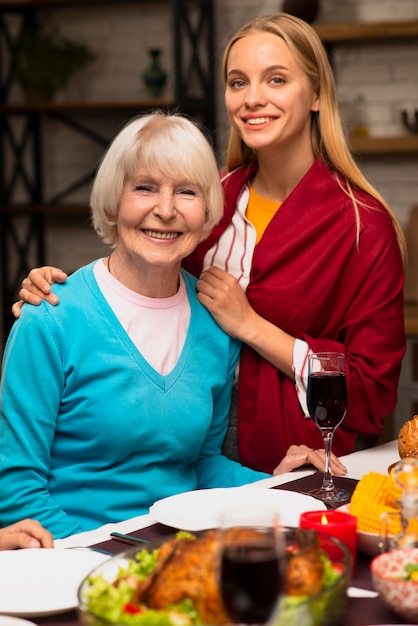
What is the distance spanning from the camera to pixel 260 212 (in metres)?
2.35

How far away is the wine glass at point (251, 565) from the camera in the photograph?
0.79 meters

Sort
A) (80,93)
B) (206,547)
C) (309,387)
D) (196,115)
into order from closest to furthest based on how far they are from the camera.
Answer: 1. (206,547)
2. (309,387)
3. (196,115)
4. (80,93)

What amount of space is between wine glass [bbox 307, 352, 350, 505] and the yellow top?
2.46ft

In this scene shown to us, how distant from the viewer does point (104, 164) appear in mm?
1861

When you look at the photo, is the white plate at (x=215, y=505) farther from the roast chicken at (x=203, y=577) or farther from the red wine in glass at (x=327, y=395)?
the roast chicken at (x=203, y=577)

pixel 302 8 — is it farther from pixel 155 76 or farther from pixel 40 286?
pixel 40 286

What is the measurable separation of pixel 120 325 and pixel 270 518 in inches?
40.7

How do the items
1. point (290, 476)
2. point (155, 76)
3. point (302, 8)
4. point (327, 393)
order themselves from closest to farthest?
point (327, 393) → point (290, 476) → point (302, 8) → point (155, 76)

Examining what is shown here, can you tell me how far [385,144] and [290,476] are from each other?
2.66 meters

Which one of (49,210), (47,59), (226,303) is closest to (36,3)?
(47,59)

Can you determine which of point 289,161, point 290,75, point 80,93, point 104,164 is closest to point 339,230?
point 289,161

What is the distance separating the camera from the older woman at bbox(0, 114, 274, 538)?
1751 millimetres

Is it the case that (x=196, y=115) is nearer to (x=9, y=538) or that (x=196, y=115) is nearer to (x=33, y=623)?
(x=9, y=538)

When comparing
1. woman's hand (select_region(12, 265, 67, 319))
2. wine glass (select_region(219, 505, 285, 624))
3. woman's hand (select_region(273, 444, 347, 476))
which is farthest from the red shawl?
wine glass (select_region(219, 505, 285, 624))
